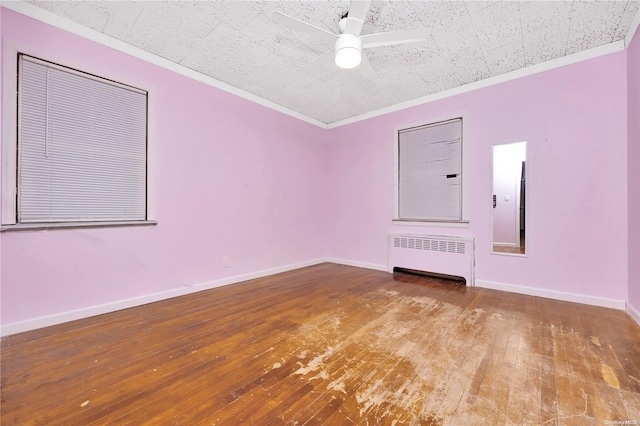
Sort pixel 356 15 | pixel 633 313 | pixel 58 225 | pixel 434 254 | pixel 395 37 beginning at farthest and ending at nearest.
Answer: pixel 434 254
pixel 633 313
pixel 58 225
pixel 395 37
pixel 356 15

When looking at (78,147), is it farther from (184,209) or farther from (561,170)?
(561,170)

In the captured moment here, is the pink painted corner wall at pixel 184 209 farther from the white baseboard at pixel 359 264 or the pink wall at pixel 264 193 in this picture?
the white baseboard at pixel 359 264

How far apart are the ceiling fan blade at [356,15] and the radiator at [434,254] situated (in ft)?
10.5

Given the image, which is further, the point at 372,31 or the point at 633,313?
the point at 372,31

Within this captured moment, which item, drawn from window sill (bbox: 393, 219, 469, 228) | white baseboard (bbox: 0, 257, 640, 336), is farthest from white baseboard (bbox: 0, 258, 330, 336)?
window sill (bbox: 393, 219, 469, 228)

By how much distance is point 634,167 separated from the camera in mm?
2688

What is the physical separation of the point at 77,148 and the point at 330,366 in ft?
10.4

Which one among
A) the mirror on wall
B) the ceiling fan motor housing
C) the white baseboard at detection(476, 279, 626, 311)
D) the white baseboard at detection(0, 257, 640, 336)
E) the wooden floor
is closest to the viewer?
the wooden floor

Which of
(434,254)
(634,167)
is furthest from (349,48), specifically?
(434,254)

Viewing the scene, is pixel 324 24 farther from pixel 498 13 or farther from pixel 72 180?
pixel 72 180

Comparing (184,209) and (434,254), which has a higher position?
(184,209)

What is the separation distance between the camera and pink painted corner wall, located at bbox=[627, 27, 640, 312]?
A: 8.50 feet

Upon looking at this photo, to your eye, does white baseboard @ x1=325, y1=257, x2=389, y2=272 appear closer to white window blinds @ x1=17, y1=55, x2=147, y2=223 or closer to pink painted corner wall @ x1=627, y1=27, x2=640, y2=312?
pink painted corner wall @ x1=627, y1=27, x2=640, y2=312

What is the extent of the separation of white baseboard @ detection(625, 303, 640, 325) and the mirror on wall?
1.02 m
